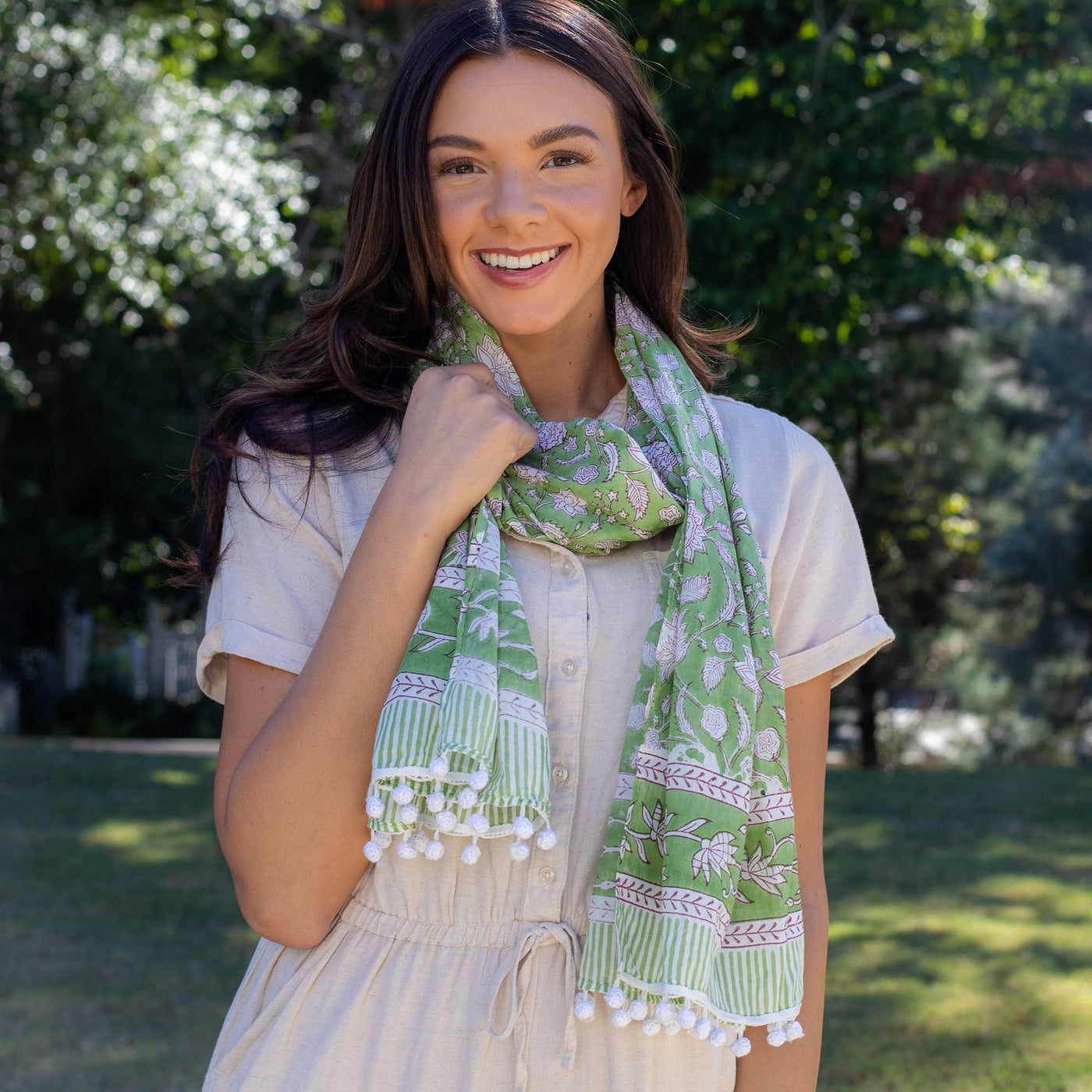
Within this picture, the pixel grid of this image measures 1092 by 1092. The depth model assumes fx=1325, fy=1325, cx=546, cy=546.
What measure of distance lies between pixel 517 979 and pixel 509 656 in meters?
0.40

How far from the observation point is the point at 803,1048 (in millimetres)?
1755

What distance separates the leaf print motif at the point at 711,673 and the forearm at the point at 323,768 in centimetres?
38

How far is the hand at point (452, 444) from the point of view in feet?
5.77

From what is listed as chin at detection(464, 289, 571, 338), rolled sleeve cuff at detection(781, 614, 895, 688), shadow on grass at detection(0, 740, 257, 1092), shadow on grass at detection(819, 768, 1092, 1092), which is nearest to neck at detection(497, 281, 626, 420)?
chin at detection(464, 289, 571, 338)

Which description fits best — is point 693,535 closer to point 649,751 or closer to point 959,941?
point 649,751

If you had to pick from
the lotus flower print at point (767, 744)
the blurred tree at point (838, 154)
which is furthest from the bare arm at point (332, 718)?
the blurred tree at point (838, 154)

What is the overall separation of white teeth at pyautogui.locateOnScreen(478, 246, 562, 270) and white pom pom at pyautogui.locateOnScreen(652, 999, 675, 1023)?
3.33ft

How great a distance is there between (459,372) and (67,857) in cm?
591

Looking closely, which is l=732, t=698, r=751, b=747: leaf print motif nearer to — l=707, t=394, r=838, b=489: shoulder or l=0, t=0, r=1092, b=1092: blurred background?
l=707, t=394, r=838, b=489: shoulder

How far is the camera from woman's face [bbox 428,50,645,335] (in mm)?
1889

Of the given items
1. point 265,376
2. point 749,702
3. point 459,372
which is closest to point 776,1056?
point 749,702

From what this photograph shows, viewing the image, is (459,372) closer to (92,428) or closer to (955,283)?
(955,283)

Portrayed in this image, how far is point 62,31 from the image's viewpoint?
10484 mm

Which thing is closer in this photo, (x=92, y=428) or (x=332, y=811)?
(x=332, y=811)
